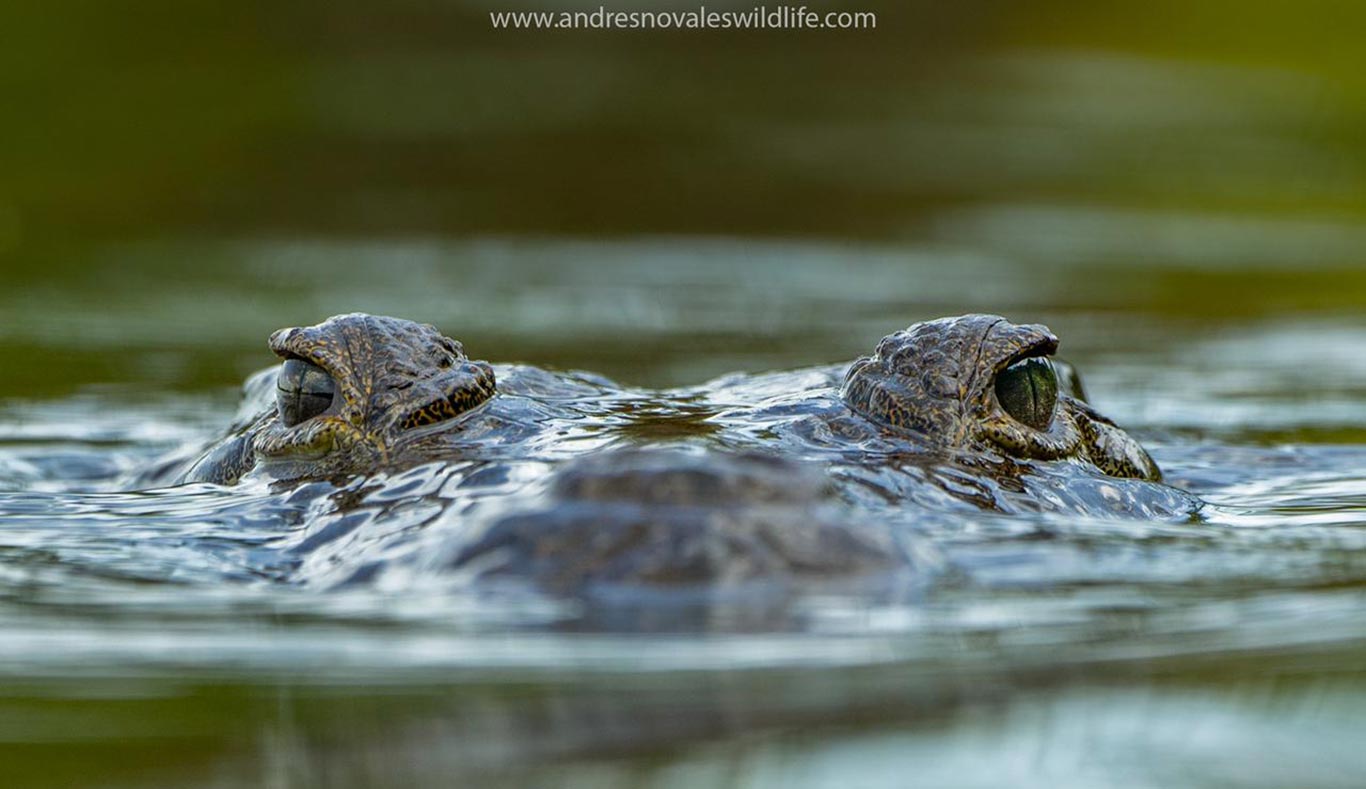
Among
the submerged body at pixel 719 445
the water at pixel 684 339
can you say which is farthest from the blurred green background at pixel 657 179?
the submerged body at pixel 719 445

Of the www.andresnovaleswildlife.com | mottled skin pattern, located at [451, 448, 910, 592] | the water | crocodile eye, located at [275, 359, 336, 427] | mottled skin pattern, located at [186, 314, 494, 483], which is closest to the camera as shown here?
the water

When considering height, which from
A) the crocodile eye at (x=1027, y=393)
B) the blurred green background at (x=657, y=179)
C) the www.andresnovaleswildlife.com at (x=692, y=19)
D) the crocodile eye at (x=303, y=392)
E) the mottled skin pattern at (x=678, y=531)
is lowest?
the mottled skin pattern at (x=678, y=531)

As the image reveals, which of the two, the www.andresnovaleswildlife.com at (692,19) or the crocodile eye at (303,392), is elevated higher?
the www.andresnovaleswildlife.com at (692,19)

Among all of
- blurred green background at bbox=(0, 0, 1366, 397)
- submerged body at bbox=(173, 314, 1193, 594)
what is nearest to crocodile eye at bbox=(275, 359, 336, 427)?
submerged body at bbox=(173, 314, 1193, 594)

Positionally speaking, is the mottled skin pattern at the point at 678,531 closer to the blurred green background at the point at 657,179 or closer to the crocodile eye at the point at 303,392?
the crocodile eye at the point at 303,392

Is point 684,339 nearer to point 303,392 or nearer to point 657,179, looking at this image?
point 303,392

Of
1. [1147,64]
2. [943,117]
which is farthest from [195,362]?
[1147,64]

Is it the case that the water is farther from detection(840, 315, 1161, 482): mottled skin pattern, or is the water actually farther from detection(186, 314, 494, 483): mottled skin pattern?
detection(840, 315, 1161, 482): mottled skin pattern
